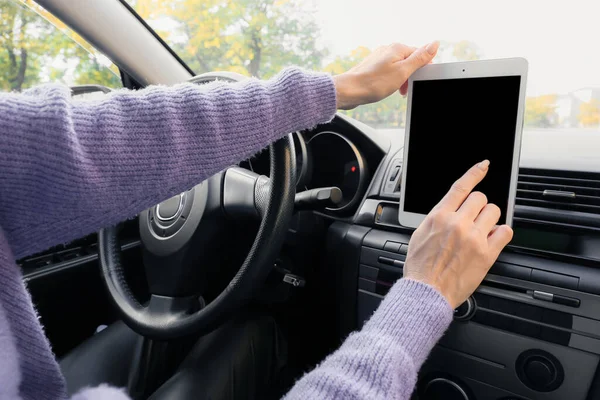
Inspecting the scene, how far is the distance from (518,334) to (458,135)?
47 centimetres

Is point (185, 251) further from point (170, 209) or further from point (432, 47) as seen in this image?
point (432, 47)

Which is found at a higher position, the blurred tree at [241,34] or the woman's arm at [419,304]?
the blurred tree at [241,34]

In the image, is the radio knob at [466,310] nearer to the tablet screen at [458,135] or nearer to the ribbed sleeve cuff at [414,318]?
the tablet screen at [458,135]

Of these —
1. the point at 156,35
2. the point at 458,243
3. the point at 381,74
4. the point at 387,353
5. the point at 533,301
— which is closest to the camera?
the point at 387,353

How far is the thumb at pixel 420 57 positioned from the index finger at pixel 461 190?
0.21m

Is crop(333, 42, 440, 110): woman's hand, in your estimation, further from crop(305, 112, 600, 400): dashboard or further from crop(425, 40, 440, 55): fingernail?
crop(305, 112, 600, 400): dashboard

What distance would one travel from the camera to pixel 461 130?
84 cm

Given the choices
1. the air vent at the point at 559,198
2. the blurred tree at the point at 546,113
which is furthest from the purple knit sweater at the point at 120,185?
the blurred tree at the point at 546,113

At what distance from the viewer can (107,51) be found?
122 centimetres

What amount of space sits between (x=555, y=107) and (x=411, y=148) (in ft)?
1.72

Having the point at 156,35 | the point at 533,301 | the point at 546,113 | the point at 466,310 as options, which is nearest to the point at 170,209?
the point at 156,35

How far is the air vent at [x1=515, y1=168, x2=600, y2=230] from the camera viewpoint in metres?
0.95

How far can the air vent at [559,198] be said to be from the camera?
95cm

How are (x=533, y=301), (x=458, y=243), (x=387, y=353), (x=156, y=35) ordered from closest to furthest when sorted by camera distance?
A: (x=387, y=353) < (x=458, y=243) < (x=533, y=301) < (x=156, y=35)
